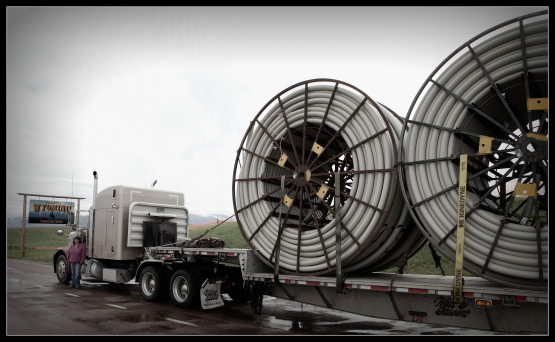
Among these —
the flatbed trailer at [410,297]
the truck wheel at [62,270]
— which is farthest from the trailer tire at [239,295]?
the truck wheel at [62,270]

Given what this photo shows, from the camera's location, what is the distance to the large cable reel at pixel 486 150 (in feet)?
17.9

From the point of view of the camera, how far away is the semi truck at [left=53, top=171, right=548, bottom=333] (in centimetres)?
561

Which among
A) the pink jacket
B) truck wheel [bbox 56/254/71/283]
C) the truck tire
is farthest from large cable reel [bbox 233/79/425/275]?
truck wheel [bbox 56/254/71/283]

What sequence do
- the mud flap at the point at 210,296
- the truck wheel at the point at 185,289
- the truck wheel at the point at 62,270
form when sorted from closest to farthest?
the mud flap at the point at 210,296 → the truck wheel at the point at 185,289 → the truck wheel at the point at 62,270

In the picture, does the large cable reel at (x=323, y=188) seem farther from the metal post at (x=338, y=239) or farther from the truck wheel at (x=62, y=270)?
the truck wheel at (x=62, y=270)

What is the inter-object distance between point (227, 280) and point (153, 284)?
1874 millimetres

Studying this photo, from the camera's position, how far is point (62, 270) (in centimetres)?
1366

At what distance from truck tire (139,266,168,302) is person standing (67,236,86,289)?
3.05m

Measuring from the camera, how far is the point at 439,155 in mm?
6305

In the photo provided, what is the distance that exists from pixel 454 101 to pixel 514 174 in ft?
5.65

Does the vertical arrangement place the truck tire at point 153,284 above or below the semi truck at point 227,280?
below

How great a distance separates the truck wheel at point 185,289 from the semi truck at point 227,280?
2 centimetres
